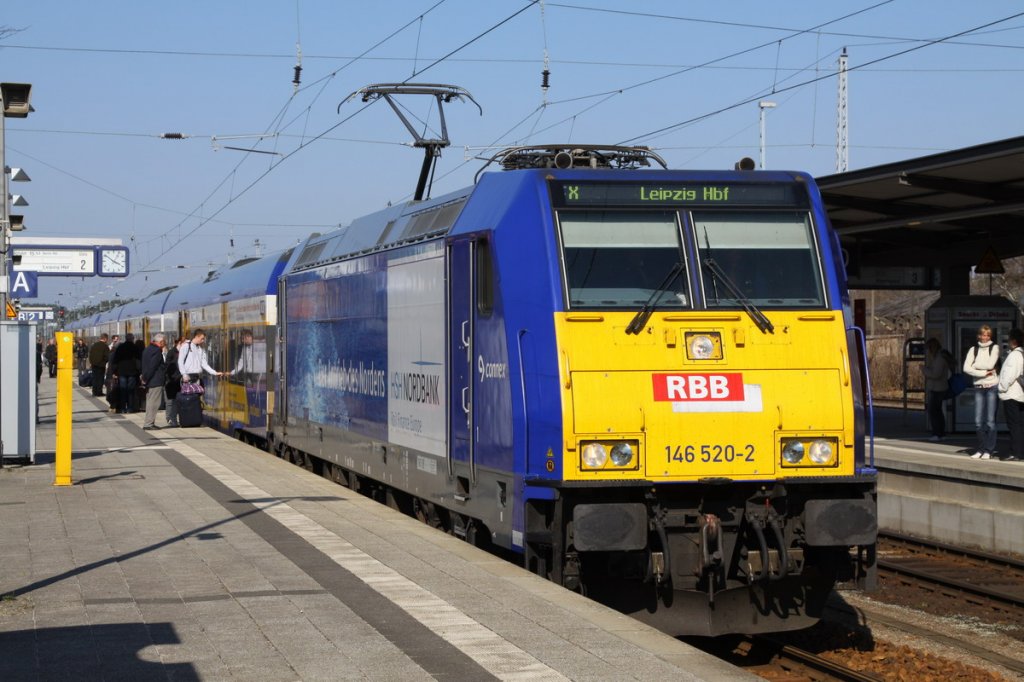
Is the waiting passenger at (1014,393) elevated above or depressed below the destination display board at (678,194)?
below

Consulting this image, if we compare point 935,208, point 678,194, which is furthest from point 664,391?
point 935,208

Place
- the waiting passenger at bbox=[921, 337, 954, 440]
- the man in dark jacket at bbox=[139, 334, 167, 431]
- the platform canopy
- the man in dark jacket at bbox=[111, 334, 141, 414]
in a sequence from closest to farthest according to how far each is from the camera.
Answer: the platform canopy → the waiting passenger at bbox=[921, 337, 954, 440] → the man in dark jacket at bbox=[139, 334, 167, 431] → the man in dark jacket at bbox=[111, 334, 141, 414]

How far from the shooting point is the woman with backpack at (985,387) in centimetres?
1702

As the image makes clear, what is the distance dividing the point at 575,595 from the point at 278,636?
6.72 ft

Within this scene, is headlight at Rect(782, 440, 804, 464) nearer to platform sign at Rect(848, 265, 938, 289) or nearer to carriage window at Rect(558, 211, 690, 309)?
carriage window at Rect(558, 211, 690, 309)

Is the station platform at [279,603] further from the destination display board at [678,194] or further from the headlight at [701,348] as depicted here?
the destination display board at [678,194]

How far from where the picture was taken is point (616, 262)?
29.7 ft

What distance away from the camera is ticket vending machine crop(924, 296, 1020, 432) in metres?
20.4

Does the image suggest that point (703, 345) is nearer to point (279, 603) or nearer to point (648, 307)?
point (648, 307)

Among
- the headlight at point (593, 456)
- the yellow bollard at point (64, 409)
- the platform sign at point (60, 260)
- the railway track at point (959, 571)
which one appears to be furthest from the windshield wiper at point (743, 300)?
the platform sign at point (60, 260)

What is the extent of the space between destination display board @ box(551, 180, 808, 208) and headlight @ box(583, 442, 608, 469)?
5.74ft

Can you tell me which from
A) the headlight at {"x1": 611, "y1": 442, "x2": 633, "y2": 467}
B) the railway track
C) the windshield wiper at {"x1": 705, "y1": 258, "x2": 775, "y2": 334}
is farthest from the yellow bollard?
the railway track

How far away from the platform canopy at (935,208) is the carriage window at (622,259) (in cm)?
595

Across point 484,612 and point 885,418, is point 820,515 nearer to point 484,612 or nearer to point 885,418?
point 484,612
